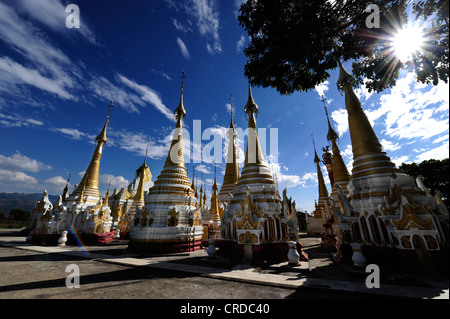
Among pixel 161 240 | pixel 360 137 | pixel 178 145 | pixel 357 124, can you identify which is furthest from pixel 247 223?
pixel 178 145

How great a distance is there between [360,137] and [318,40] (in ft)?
17.5

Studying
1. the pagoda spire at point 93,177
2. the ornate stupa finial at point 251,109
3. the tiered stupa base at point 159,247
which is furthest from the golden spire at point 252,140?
the pagoda spire at point 93,177

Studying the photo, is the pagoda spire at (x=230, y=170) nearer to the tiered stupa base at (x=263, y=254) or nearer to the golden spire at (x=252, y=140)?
the golden spire at (x=252, y=140)

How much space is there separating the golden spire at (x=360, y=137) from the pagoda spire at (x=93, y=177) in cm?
2406

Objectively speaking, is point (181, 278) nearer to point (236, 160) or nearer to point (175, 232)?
point (175, 232)

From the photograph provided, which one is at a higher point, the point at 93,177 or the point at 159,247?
the point at 93,177

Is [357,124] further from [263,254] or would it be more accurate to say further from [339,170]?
[263,254]

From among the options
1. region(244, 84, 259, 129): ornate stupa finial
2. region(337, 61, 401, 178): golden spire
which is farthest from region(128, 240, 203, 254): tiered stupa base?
region(337, 61, 401, 178): golden spire

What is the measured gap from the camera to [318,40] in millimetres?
8422

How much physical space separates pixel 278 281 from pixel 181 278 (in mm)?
3346

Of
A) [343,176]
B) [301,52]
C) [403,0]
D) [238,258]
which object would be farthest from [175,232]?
[403,0]

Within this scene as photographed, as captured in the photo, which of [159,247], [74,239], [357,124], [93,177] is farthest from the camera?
[93,177]

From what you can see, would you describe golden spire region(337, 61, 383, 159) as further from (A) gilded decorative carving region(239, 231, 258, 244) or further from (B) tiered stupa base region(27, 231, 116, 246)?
(B) tiered stupa base region(27, 231, 116, 246)

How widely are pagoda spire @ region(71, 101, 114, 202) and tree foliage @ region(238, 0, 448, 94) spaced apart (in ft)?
67.9
